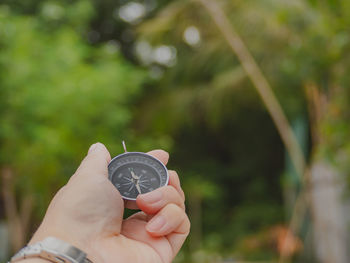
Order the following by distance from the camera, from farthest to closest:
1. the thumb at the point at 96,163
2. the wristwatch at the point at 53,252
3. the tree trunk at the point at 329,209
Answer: the tree trunk at the point at 329,209 → the thumb at the point at 96,163 → the wristwatch at the point at 53,252

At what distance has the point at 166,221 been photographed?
1251mm

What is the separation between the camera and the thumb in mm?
1308

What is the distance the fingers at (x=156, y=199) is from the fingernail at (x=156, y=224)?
2 cm

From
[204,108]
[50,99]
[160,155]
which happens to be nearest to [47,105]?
[50,99]

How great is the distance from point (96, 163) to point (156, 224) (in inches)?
8.3

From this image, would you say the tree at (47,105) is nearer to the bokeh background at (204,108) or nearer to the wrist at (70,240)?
the bokeh background at (204,108)

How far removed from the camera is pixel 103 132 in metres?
6.05

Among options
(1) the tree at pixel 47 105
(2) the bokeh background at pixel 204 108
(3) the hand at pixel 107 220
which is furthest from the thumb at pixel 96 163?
(1) the tree at pixel 47 105

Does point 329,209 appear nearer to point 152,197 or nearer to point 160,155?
point 160,155

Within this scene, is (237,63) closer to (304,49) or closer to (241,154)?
(241,154)

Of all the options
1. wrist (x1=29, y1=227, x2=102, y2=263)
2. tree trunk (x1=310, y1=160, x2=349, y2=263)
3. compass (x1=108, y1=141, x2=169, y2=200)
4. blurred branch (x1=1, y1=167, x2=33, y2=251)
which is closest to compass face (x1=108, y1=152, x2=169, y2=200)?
compass (x1=108, y1=141, x2=169, y2=200)

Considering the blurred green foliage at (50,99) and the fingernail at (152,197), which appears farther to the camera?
the blurred green foliage at (50,99)

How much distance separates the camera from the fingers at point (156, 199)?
126cm

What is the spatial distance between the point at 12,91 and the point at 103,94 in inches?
53.0
